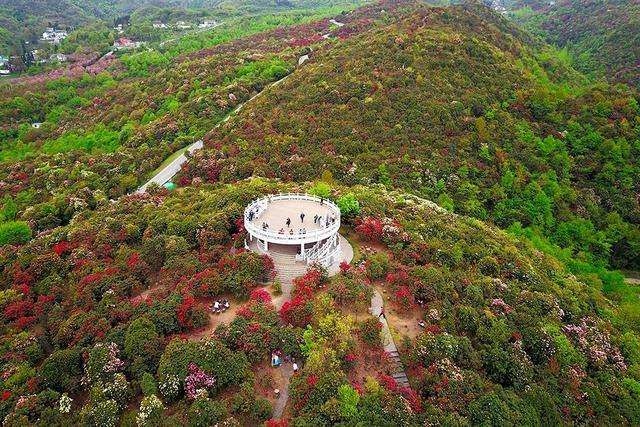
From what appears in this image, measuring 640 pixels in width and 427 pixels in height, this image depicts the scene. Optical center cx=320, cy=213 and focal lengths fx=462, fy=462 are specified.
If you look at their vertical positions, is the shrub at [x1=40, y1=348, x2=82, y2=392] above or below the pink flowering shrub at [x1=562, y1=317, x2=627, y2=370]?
above

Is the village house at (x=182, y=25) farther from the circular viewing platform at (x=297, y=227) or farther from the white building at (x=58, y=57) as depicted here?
the circular viewing platform at (x=297, y=227)

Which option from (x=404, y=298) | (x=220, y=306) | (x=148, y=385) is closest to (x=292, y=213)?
(x=220, y=306)

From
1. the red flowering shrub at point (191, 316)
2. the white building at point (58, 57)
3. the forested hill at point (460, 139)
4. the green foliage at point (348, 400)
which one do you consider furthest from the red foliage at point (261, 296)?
the white building at point (58, 57)

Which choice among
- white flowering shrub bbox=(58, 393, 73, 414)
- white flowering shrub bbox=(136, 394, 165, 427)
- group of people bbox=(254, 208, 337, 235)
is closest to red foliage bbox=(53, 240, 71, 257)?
group of people bbox=(254, 208, 337, 235)

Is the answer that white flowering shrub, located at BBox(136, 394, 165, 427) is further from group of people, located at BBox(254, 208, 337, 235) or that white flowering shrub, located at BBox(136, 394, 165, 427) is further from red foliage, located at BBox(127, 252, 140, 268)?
group of people, located at BBox(254, 208, 337, 235)

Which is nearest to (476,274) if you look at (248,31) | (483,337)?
(483,337)

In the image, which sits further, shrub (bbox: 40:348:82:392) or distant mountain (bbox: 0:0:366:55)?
distant mountain (bbox: 0:0:366:55)

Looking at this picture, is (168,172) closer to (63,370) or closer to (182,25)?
(63,370)
